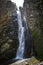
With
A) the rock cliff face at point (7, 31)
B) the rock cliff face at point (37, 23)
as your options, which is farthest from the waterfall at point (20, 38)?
the rock cliff face at point (37, 23)

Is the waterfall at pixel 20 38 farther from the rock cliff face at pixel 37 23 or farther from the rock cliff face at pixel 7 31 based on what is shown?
the rock cliff face at pixel 37 23

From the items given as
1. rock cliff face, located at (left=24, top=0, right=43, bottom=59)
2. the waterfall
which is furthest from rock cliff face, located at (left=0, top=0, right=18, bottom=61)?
rock cliff face, located at (left=24, top=0, right=43, bottom=59)

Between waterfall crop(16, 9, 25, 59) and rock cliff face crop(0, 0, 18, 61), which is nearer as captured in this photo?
rock cliff face crop(0, 0, 18, 61)

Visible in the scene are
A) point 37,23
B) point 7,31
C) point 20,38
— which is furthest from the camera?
point 20,38

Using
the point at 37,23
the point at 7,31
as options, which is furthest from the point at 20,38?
the point at 37,23

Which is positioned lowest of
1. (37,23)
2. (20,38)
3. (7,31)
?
(20,38)

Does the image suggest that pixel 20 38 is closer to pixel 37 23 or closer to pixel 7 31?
pixel 7 31

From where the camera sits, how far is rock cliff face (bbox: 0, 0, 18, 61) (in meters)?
12.1

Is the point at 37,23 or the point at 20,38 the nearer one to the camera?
the point at 37,23

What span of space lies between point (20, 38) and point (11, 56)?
183cm

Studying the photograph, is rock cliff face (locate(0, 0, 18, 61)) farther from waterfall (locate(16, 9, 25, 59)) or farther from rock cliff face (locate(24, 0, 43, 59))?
rock cliff face (locate(24, 0, 43, 59))

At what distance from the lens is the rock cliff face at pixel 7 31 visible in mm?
12105

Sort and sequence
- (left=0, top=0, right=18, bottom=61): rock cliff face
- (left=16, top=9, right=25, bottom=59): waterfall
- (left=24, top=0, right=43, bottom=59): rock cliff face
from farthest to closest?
(left=16, top=9, right=25, bottom=59): waterfall < (left=0, top=0, right=18, bottom=61): rock cliff face < (left=24, top=0, right=43, bottom=59): rock cliff face

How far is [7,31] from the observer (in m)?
12.7
